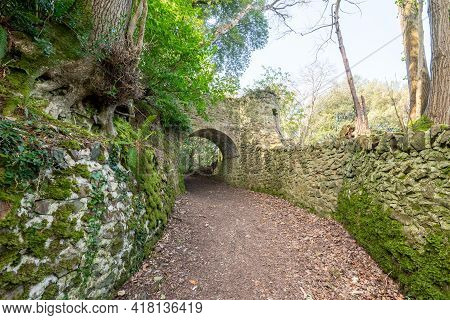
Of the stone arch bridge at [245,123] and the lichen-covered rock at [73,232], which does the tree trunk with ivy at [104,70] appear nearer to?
the lichen-covered rock at [73,232]

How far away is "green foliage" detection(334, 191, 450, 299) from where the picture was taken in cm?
267

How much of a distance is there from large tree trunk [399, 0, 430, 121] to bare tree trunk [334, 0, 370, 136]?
1.08 meters

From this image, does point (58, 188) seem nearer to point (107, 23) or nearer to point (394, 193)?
point (107, 23)

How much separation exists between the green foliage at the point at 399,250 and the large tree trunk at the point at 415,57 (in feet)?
9.13

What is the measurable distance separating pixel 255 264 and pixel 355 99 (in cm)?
578

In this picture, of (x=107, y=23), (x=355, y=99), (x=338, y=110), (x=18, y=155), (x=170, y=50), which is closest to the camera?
(x=18, y=155)

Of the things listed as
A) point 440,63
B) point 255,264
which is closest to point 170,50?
point 255,264

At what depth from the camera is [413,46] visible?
18.7 ft

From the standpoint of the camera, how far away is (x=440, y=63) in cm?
441

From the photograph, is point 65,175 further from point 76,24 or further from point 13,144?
point 76,24

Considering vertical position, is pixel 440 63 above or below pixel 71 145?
above

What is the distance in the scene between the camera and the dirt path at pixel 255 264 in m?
2.91

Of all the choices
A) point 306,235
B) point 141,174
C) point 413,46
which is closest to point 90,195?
point 141,174

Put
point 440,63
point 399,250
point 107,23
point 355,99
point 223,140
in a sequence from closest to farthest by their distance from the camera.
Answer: point 399,250, point 107,23, point 440,63, point 355,99, point 223,140
